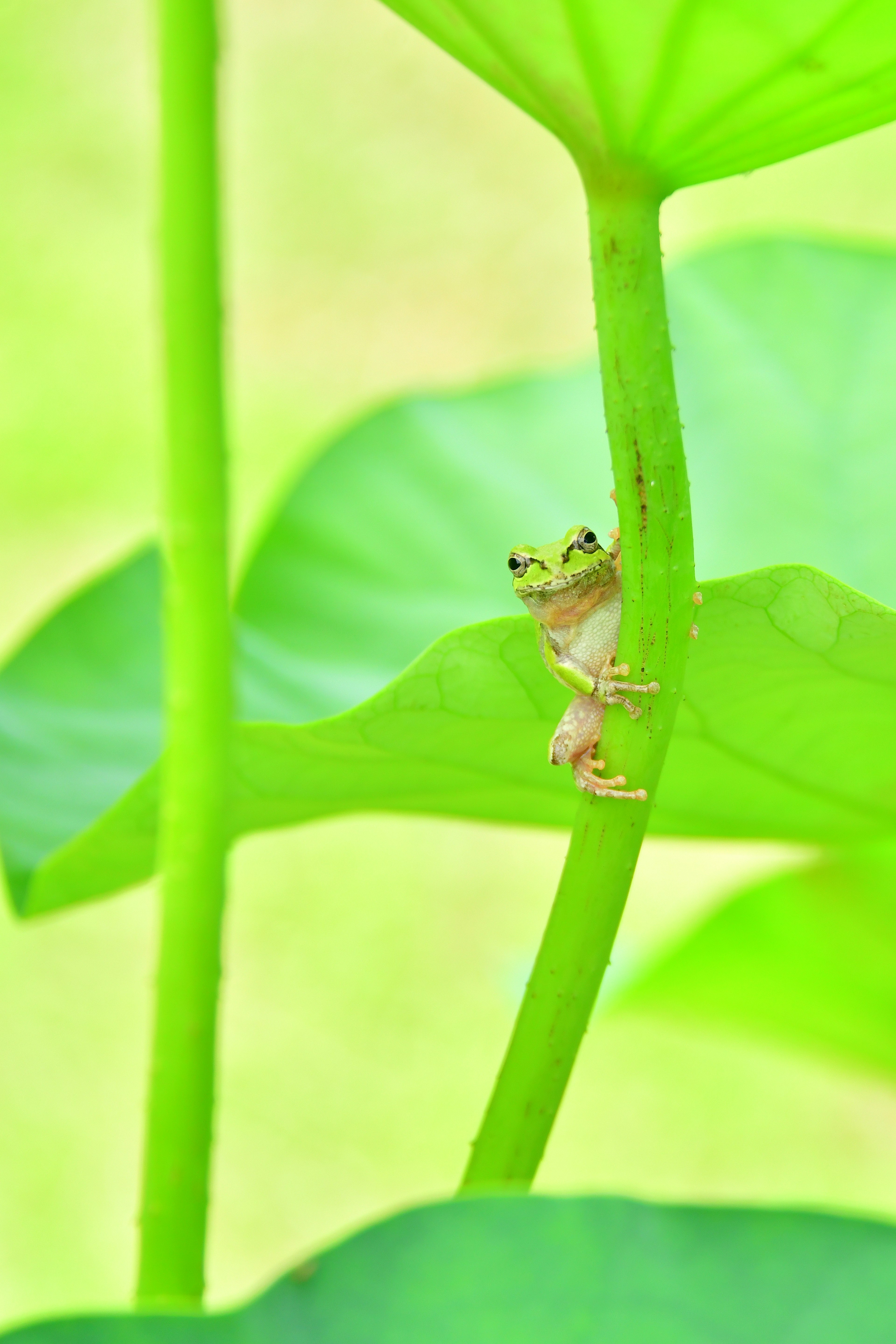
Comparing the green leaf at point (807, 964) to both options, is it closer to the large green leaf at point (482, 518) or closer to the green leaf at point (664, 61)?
the large green leaf at point (482, 518)

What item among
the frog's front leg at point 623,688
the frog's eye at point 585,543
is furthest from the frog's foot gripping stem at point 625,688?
the frog's eye at point 585,543

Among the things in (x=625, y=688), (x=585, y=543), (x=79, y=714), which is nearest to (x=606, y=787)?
(x=625, y=688)

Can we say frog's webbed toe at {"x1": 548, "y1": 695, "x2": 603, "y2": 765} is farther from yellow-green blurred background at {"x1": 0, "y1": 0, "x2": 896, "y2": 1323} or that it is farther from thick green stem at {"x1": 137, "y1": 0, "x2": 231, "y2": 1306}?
yellow-green blurred background at {"x1": 0, "y1": 0, "x2": 896, "y2": 1323}

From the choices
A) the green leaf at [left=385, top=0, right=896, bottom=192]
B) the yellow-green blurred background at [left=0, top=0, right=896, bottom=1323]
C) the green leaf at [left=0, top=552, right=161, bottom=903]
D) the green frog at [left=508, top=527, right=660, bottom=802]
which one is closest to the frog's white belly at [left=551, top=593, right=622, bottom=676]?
the green frog at [left=508, top=527, right=660, bottom=802]

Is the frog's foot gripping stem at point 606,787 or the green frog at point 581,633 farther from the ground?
the green frog at point 581,633

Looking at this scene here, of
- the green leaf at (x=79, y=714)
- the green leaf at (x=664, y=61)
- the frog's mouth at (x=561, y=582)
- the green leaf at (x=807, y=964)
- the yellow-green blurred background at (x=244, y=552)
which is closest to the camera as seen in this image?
the green leaf at (x=664, y=61)

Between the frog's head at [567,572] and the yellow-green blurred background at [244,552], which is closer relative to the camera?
the frog's head at [567,572]

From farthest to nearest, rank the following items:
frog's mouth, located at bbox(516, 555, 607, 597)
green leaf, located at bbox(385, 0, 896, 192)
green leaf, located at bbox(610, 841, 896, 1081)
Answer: green leaf, located at bbox(610, 841, 896, 1081) < frog's mouth, located at bbox(516, 555, 607, 597) < green leaf, located at bbox(385, 0, 896, 192)

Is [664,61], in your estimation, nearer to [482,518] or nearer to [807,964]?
[482,518]
